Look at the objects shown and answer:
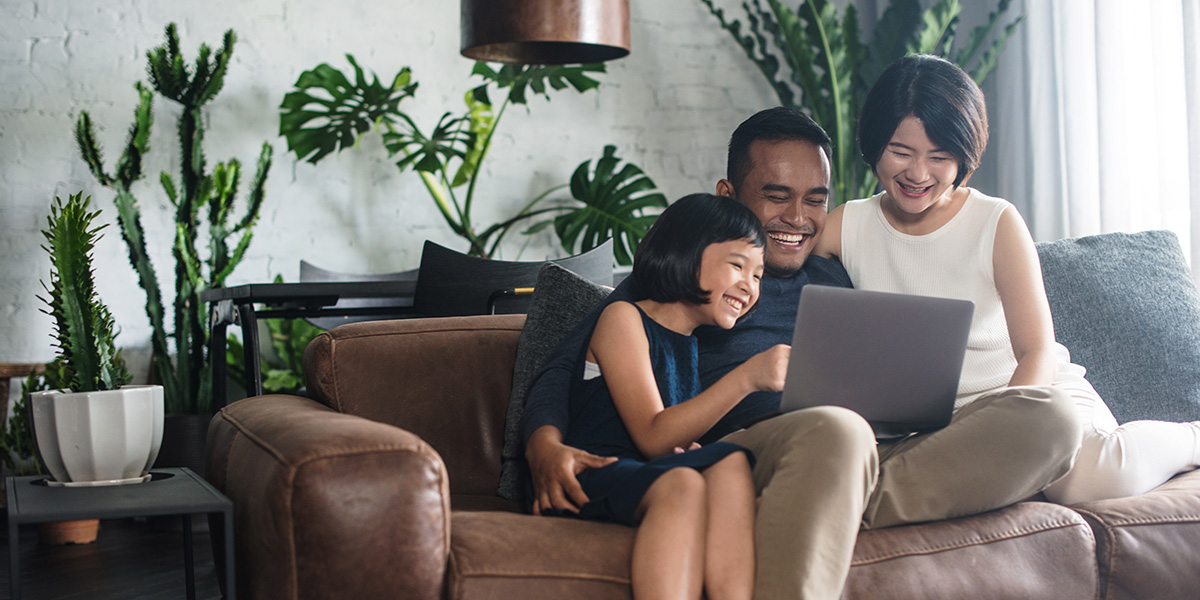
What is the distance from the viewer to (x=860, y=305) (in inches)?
48.4

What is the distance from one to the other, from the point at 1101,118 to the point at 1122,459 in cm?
173

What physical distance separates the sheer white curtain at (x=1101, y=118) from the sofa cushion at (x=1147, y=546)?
57.7 inches

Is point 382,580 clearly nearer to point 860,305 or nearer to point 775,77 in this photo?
point 860,305

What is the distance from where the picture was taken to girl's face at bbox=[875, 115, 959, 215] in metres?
1.65

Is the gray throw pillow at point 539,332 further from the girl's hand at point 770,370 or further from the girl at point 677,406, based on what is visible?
the girl's hand at point 770,370

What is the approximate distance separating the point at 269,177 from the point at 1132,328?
2.60 meters

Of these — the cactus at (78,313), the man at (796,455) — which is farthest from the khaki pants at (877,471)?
the cactus at (78,313)

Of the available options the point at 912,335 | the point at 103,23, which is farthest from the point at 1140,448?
the point at 103,23

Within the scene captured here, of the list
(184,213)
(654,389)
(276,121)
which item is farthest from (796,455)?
(276,121)

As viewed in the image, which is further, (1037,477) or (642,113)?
(642,113)

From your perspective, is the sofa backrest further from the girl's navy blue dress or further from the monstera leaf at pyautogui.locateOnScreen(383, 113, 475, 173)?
the monstera leaf at pyautogui.locateOnScreen(383, 113, 475, 173)

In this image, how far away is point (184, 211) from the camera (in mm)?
2912

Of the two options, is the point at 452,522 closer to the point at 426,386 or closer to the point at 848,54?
the point at 426,386

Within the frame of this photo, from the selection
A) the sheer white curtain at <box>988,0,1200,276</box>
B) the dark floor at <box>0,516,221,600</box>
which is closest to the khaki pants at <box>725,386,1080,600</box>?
the dark floor at <box>0,516,221,600</box>
